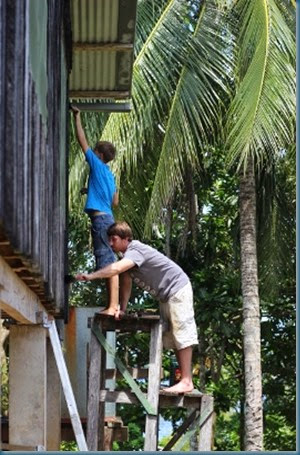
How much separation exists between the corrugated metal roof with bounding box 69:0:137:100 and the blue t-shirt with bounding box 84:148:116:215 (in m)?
1.27

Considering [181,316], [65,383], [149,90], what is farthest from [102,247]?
[149,90]

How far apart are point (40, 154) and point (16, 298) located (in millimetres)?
874

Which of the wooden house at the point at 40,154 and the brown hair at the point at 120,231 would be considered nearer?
the wooden house at the point at 40,154

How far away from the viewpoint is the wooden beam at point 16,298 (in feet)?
22.6

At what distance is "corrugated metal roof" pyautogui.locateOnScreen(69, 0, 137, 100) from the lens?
11625 millimetres

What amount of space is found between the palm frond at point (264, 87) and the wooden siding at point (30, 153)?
6.10m

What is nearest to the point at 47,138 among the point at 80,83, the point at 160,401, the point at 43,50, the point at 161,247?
the point at 43,50

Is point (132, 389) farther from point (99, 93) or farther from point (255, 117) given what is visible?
point (255, 117)

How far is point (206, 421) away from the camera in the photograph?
38.1 ft

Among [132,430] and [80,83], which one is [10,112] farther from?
[132,430]

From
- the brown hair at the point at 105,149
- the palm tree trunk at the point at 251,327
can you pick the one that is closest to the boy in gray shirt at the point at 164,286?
the brown hair at the point at 105,149

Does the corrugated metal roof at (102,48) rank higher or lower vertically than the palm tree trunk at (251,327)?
higher

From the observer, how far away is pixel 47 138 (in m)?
8.30

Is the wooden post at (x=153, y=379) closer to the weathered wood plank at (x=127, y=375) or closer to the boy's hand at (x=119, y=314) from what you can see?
the weathered wood plank at (x=127, y=375)
